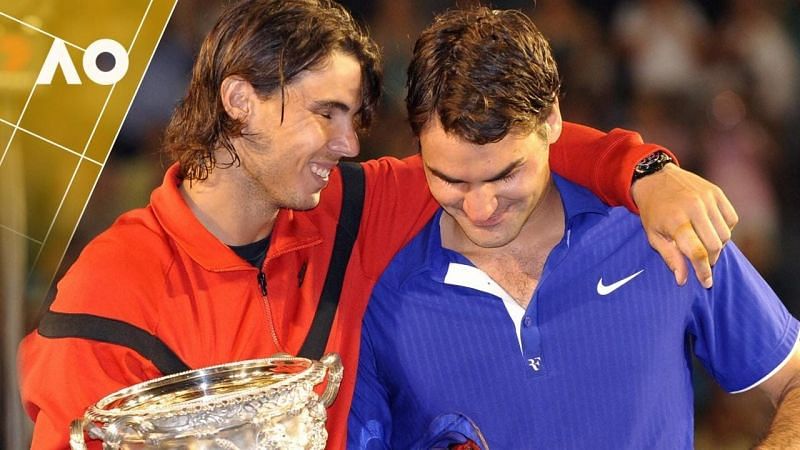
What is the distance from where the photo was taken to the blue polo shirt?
165cm

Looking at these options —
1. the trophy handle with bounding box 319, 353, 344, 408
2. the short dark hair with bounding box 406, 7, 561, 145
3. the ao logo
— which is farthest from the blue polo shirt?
the ao logo

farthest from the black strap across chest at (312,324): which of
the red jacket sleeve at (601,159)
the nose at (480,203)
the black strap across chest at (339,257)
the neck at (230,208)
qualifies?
the red jacket sleeve at (601,159)

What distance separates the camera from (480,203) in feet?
5.30

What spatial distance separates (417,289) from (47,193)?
1803mm

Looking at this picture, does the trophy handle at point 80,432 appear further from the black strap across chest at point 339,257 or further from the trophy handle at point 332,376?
the black strap across chest at point 339,257

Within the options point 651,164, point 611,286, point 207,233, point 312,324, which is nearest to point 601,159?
point 651,164

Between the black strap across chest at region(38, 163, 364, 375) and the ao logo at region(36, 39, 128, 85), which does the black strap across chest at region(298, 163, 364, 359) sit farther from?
the ao logo at region(36, 39, 128, 85)

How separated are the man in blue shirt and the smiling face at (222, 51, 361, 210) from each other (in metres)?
0.17

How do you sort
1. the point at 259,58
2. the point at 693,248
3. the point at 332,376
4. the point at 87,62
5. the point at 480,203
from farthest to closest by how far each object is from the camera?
1. the point at 87,62
2. the point at 259,58
3. the point at 480,203
4. the point at 693,248
5. the point at 332,376

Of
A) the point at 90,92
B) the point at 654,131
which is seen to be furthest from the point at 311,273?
the point at 654,131

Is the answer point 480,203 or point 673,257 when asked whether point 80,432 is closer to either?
point 480,203

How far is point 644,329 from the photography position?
1.68 meters

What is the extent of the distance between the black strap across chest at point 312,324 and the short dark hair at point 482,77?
0.73ft

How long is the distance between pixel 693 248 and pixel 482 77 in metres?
0.44
